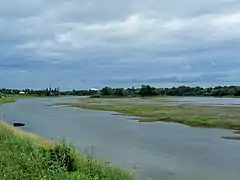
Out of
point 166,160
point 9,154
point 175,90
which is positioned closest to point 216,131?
point 166,160

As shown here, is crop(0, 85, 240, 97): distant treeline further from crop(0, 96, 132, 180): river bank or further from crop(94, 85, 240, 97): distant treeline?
crop(0, 96, 132, 180): river bank

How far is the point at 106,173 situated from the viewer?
16.8 meters

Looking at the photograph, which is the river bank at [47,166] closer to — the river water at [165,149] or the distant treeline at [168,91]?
the river water at [165,149]

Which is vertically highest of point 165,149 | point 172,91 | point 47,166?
point 172,91

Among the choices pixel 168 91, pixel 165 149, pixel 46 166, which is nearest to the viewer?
pixel 46 166

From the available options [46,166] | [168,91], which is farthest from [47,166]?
[168,91]

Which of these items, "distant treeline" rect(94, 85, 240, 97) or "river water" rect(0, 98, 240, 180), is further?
"distant treeline" rect(94, 85, 240, 97)

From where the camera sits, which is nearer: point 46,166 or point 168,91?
point 46,166

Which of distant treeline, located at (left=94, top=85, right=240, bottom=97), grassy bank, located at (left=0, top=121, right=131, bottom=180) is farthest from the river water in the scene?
distant treeline, located at (left=94, top=85, right=240, bottom=97)

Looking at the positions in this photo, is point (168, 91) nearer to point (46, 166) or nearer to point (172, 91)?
point (172, 91)

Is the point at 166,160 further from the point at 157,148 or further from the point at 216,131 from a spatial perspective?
the point at 216,131

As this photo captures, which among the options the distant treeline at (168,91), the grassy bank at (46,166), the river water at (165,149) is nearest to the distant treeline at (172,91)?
the distant treeline at (168,91)

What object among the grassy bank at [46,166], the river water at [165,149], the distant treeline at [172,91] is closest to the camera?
the grassy bank at [46,166]

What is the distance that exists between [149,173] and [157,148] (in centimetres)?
932
